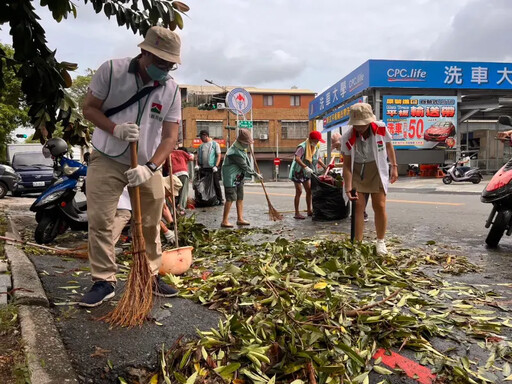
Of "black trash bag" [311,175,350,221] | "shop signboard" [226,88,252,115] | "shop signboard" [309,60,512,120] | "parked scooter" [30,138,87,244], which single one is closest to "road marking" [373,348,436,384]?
"parked scooter" [30,138,87,244]

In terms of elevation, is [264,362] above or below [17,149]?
below

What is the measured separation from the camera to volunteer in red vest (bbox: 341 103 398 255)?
4883 millimetres

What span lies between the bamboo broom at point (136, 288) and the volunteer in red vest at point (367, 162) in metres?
2.65

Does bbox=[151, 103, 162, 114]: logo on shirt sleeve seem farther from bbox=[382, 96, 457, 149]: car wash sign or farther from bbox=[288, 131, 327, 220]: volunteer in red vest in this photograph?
bbox=[382, 96, 457, 149]: car wash sign

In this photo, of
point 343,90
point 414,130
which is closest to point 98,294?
point 414,130

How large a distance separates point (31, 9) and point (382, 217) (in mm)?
3808

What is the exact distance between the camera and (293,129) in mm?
51719

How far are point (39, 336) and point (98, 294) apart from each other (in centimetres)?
59

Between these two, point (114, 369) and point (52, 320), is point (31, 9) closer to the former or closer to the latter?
point (52, 320)

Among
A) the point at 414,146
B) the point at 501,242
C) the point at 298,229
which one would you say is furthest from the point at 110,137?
the point at 414,146

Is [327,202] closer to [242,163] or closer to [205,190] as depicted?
[242,163]

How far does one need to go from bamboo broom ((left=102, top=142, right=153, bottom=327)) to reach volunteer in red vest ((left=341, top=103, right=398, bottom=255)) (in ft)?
8.68

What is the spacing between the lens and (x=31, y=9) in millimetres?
3605

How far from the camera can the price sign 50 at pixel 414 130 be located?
24031 mm
